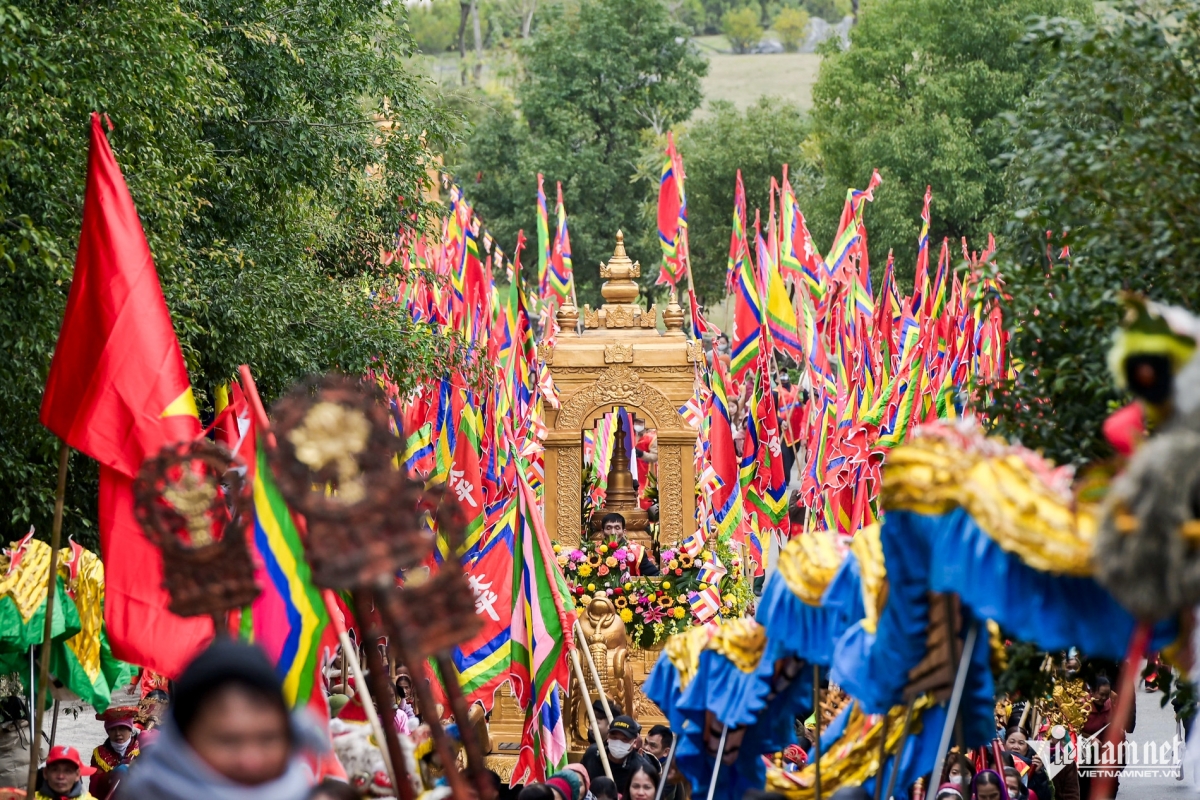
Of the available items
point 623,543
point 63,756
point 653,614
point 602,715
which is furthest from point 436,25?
point 63,756

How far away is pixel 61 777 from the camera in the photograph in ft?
30.8

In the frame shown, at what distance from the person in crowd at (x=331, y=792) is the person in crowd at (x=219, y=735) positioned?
0.57 ft

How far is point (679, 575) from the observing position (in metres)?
16.6

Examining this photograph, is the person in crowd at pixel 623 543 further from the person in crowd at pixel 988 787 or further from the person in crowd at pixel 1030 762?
the person in crowd at pixel 988 787

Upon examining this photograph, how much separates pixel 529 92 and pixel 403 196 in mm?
31105

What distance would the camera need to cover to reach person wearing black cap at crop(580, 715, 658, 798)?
36.2ft

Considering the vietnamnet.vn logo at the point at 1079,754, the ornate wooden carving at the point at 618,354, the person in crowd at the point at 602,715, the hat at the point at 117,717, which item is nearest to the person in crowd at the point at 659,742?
the person in crowd at the point at 602,715

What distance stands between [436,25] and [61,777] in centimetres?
10238

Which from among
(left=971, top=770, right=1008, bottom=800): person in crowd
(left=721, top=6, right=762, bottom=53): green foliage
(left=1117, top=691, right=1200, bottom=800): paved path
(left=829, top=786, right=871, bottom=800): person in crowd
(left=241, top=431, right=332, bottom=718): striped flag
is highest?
(left=721, top=6, right=762, bottom=53): green foliage

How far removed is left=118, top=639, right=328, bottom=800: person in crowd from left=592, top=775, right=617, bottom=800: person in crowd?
21.3 feet

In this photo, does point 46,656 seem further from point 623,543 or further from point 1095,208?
point 623,543

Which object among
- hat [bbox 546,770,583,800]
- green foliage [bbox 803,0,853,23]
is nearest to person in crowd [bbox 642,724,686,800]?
hat [bbox 546,770,583,800]

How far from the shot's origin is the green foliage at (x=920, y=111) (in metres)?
39.0

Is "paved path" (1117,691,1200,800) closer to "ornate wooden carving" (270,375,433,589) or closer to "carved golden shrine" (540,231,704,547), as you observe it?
"carved golden shrine" (540,231,704,547)
